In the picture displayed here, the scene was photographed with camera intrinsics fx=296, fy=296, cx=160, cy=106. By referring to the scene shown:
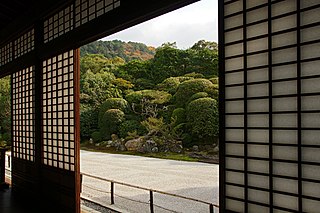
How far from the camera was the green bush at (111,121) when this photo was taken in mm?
15414

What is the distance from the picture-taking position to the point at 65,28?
3654mm

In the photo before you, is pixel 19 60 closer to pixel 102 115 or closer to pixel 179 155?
pixel 179 155

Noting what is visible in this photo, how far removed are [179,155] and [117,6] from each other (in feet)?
34.9

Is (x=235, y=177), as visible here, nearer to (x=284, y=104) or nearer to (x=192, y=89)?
(x=284, y=104)

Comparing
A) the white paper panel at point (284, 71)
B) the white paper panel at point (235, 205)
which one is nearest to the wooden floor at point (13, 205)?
the white paper panel at point (235, 205)

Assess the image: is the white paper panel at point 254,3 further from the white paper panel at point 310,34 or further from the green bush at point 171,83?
the green bush at point 171,83

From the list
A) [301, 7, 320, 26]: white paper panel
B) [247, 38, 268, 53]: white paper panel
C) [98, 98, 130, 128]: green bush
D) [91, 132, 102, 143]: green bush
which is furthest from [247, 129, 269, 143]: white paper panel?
[91, 132, 102, 143]: green bush

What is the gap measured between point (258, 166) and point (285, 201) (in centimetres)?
22

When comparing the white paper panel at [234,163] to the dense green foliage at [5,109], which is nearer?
the white paper panel at [234,163]

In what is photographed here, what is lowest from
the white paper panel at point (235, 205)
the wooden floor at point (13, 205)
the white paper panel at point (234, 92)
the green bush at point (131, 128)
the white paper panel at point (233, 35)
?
the wooden floor at point (13, 205)

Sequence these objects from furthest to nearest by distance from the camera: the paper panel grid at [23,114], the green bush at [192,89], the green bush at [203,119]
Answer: the green bush at [192,89], the green bush at [203,119], the paper panel grid at [23,114]

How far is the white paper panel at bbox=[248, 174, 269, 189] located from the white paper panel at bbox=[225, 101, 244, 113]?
39 centimetres

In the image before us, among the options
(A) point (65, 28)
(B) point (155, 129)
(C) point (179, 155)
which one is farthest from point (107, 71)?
(A) point (65, 28)

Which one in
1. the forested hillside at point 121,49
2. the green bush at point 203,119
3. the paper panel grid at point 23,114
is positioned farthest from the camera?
the forested hillside at point 121,49
